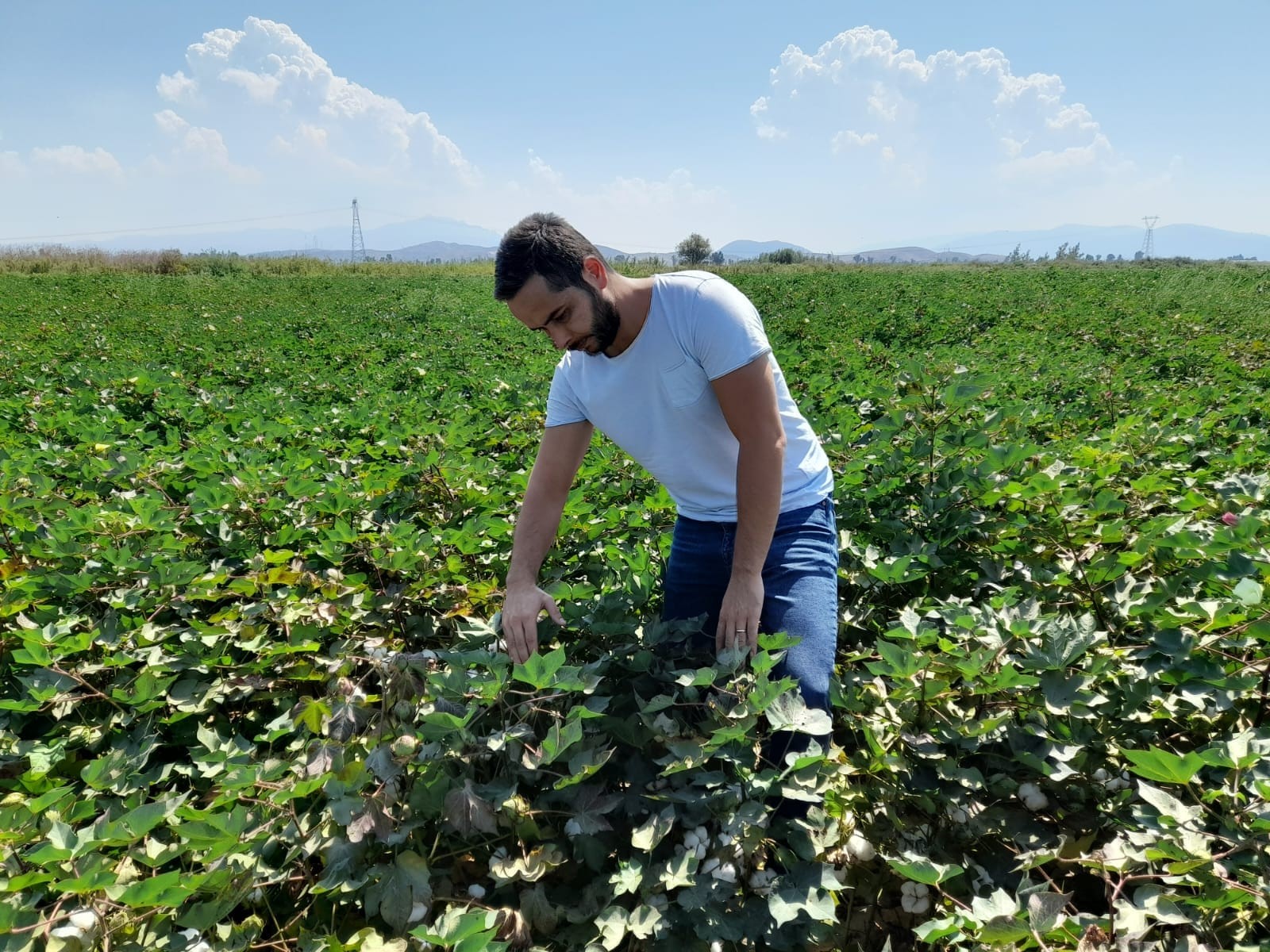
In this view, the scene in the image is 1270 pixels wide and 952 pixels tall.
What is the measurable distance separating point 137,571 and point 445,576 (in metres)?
1.06

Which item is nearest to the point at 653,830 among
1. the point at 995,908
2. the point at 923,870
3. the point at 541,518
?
the point at 923,870

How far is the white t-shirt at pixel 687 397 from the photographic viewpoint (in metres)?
1.96

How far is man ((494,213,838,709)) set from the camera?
185cm

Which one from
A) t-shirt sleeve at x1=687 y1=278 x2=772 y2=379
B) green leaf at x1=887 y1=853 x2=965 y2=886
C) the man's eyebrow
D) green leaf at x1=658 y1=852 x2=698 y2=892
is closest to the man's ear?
the man's eyebrow

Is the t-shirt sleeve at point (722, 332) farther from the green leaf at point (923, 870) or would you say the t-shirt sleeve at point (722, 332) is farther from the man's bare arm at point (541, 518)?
the green leaf at point (923, 870)

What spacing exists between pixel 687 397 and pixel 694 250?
69665 mm

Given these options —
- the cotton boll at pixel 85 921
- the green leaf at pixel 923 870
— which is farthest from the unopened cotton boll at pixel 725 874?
the cotton boll at pixel 85 921

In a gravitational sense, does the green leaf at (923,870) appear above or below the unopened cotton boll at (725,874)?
above

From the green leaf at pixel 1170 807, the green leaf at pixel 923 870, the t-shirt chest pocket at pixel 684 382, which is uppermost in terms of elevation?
the t-shirt chest pocket at pixel 684 382

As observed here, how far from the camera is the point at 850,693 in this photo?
1759 mm

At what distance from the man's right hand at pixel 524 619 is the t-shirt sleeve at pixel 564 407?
59 cm

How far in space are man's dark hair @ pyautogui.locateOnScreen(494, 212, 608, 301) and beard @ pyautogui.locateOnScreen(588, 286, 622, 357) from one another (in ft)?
0.21

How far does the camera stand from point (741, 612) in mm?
1841

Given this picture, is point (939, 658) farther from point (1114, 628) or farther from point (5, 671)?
point (5, 671)
